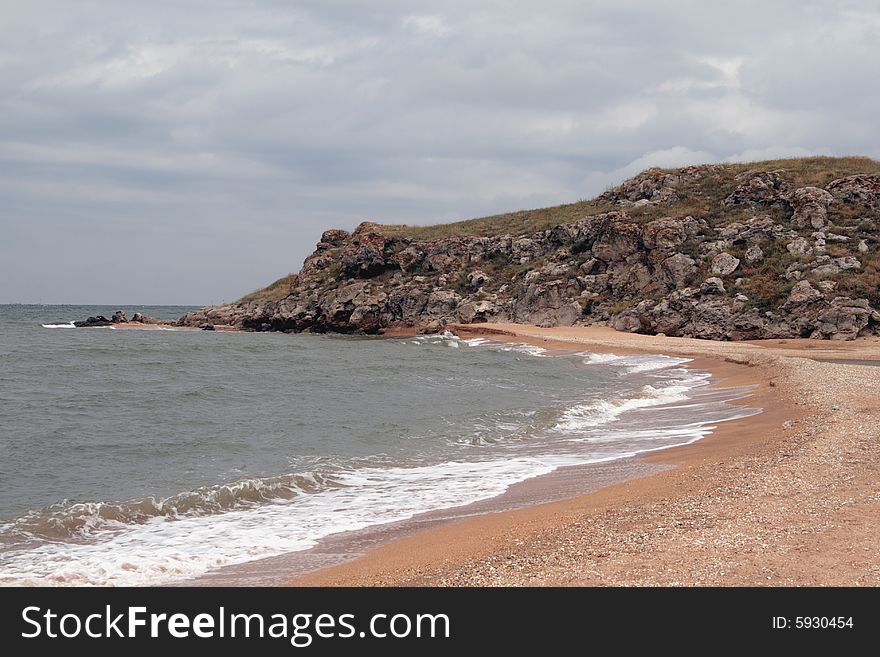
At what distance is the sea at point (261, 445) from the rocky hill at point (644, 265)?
17301 mm

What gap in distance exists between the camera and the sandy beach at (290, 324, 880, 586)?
19.7ft

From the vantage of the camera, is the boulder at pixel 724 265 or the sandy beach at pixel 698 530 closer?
the sandy beach at pixel 698 530

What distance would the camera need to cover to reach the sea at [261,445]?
8875 mm

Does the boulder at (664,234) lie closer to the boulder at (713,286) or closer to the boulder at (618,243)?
the boulder at (618,243)

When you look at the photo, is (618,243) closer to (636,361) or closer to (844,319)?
(844,319)

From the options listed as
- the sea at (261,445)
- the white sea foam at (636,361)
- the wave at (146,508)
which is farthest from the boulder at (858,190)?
the wave at (146,508)

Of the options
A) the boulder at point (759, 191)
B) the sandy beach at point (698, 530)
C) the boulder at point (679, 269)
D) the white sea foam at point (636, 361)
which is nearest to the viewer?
the sandy beach at point (698, 530)

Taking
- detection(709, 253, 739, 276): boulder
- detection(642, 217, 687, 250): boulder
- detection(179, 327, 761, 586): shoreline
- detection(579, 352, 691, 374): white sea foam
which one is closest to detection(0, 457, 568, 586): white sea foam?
detection(179, 327, 761, 586): shoreline

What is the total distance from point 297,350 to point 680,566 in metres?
35.9

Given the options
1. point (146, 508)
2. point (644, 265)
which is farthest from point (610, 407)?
point (644, 265)

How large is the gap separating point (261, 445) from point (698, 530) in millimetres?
9527
